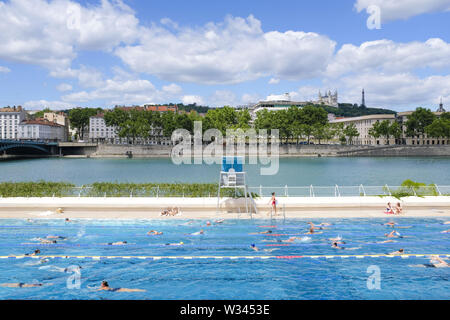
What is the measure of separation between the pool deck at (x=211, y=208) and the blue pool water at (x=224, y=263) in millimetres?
1239

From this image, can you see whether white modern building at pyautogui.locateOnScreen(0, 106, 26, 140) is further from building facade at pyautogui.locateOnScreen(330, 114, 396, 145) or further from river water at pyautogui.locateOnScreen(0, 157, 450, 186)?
building facade at pyautogui.locateOnScreen(330, 114, 396, 145)

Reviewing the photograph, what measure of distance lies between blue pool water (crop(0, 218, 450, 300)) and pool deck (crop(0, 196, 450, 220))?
48.8 inches

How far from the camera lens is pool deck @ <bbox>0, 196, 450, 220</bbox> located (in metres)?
22.7

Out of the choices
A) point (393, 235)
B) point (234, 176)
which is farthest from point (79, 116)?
point (393, 235)

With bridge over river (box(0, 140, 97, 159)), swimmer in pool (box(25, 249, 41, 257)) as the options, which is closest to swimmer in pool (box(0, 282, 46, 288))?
swimmer in pool (box(25, 249, 41, 257))

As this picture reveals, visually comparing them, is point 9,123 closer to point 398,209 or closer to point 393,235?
Answer: point 398,209

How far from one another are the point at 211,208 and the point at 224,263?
8.89 m

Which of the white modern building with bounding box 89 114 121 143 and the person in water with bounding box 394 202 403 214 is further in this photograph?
the white modern building with bounding box 89 114 121 143

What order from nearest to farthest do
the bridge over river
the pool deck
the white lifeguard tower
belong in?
the pool deck, the white lifeguard tower, the bridge over river

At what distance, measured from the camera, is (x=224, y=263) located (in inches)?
600

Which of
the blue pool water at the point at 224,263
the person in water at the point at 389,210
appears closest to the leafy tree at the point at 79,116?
the blue pool water at the point at 224,263

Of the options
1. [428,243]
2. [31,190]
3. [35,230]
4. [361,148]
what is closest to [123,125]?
[361,148]

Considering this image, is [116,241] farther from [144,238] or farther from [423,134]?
[423,134]
